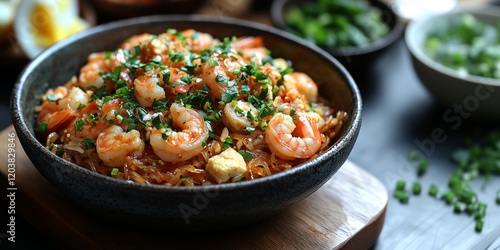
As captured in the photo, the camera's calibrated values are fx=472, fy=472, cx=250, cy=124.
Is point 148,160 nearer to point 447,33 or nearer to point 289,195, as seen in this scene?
point 289,195

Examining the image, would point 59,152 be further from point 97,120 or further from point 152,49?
point 152,49

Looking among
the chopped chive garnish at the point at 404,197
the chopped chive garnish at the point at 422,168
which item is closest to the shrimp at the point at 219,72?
the chopped chive garnish at the point at 404,197

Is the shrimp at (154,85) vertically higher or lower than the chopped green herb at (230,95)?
higher

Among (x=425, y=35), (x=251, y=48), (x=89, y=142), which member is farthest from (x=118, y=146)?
(x=425, y=35)

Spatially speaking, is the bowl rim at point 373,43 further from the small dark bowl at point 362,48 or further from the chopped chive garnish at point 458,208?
the chopped chive garnish at point 458,208

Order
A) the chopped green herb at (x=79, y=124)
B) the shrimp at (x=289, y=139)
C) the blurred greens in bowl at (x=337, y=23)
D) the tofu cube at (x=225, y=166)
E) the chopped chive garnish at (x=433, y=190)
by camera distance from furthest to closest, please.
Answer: the blurred greens in bowl at (x=337, y=23) → the chopped chive garnish at (x=433, y=190) → the chopped green herb at (x=79, y=124) → the shrimp at (x=289, y=139) → the tofu cube at (x=225, y=166)

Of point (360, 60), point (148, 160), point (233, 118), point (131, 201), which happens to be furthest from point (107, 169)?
point (360, 60)
